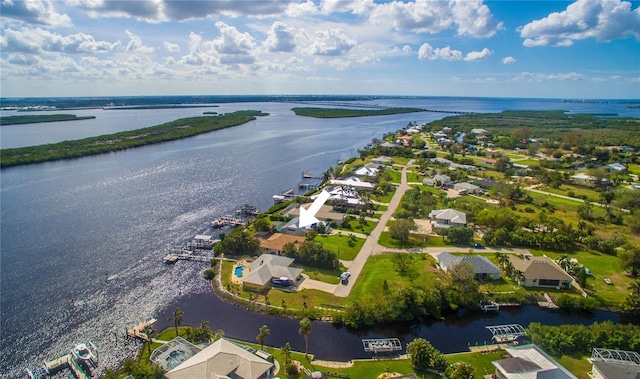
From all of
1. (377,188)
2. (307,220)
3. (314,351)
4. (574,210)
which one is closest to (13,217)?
(307,220)

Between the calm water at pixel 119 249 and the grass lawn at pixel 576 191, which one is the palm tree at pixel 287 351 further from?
the grass lawn at pixel 576 191

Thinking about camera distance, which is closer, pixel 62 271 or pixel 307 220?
pixel 62 271

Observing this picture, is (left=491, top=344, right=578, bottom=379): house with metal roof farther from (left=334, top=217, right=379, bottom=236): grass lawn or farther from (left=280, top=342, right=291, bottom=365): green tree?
(left=334, top=217, right=379, bottom=236): grass lawn

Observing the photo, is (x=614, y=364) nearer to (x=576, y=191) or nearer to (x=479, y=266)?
(x=479, y=266)

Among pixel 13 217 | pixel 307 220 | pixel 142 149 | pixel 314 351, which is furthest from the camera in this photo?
pixel 142 149

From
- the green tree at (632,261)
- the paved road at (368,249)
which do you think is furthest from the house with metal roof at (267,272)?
the green tree at (632,261)

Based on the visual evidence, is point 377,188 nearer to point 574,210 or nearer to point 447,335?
point 574,210

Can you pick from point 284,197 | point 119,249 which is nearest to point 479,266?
point 284,197
